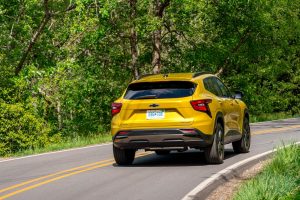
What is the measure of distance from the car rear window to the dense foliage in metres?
11.3

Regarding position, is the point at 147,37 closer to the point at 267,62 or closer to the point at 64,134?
the point at 64,134

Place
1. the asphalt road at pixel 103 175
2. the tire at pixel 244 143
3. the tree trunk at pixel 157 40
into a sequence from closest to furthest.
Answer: the asphalt road at pixel 103 175
the tire at pixel 244 143
the tree trunk at pixel 157 40

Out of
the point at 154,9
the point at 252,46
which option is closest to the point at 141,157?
the point at 154,9

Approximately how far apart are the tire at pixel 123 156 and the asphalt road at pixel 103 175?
19 cm

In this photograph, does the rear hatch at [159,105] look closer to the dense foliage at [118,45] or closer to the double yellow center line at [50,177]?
the double yellow center line at [50,177]

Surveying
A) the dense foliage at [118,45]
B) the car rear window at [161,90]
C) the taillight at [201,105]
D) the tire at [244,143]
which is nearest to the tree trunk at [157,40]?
the dense foliage at [118,45]

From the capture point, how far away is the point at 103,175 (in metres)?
12.5

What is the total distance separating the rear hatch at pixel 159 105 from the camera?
13055mm

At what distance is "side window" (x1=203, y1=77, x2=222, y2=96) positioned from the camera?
13941 millimetres

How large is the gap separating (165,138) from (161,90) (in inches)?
38.5

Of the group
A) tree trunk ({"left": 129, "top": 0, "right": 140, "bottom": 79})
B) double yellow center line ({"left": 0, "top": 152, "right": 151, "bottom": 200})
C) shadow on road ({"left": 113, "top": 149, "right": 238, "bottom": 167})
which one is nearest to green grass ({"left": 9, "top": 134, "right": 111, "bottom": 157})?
shadow on road ({"left": 113, "top": 149, "right": 238, "bottom": 167})

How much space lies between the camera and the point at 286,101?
137ft

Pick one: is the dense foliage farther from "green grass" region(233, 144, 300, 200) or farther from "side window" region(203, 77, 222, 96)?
"green grass" region(233, 144, 300, 200)

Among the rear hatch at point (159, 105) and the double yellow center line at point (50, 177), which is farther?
the rear hatch at point (159, 105)
